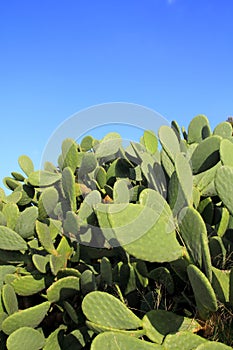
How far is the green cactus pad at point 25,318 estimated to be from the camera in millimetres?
1938

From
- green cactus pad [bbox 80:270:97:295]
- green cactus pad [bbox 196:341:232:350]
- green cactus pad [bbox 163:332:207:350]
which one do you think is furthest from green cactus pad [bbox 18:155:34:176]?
green cactus pad [bbox 196:341:232:350]

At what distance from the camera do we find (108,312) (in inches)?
65.2

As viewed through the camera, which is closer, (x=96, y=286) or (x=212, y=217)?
(x=96, y=286)

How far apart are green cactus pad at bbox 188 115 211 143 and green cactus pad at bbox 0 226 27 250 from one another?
1182mm

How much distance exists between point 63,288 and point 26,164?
126cm

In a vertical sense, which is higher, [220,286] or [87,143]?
[87,143]

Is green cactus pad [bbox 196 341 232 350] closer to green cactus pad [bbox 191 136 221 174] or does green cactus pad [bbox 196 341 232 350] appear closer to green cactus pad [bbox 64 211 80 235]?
green cactus pad [bbox 64 211 80 235]

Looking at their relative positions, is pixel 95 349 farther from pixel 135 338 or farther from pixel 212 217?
pixel 212 217

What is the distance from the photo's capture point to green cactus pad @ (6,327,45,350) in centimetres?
192

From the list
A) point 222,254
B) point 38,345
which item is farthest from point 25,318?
point 222,254

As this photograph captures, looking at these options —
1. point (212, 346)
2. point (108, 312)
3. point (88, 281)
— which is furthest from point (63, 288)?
point (212, 346)

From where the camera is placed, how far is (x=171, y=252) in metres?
1.62

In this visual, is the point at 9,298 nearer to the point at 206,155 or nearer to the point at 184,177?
the point at 184,177

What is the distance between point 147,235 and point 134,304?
1.67ft
